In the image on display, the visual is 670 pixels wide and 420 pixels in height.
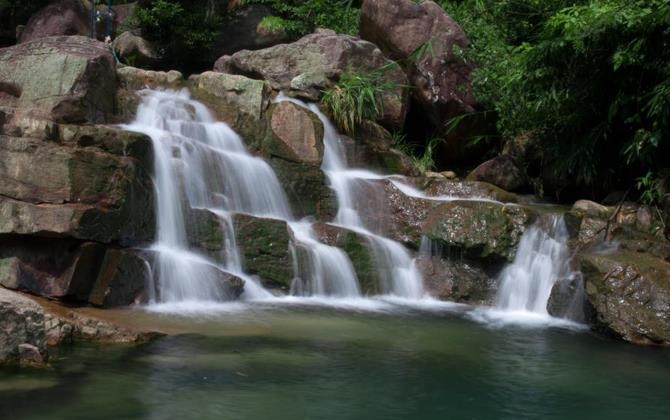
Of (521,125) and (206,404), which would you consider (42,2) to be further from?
(206,404)

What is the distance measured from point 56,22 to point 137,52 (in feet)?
6.24

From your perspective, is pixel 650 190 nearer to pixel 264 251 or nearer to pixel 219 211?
pixel 264 251

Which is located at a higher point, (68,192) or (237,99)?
(237,99)

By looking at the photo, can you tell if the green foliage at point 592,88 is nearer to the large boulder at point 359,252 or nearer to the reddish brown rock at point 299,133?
the reddish brown rock at point 299,133

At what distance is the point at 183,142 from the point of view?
1137 centimetres

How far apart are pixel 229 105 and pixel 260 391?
7.84 metres

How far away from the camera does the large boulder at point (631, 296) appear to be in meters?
8.95

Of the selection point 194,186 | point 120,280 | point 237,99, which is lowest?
point 120,280

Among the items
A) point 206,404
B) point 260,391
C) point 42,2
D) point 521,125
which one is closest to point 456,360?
point 260,391

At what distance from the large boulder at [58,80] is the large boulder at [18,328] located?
5267mm

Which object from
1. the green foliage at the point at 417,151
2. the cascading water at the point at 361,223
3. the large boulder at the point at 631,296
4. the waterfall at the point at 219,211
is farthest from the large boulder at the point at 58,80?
the large boulder at the point at 631,296

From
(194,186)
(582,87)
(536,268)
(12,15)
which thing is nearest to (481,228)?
(536,268)

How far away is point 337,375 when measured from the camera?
6852 mm

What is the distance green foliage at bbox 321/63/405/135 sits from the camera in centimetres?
1430
